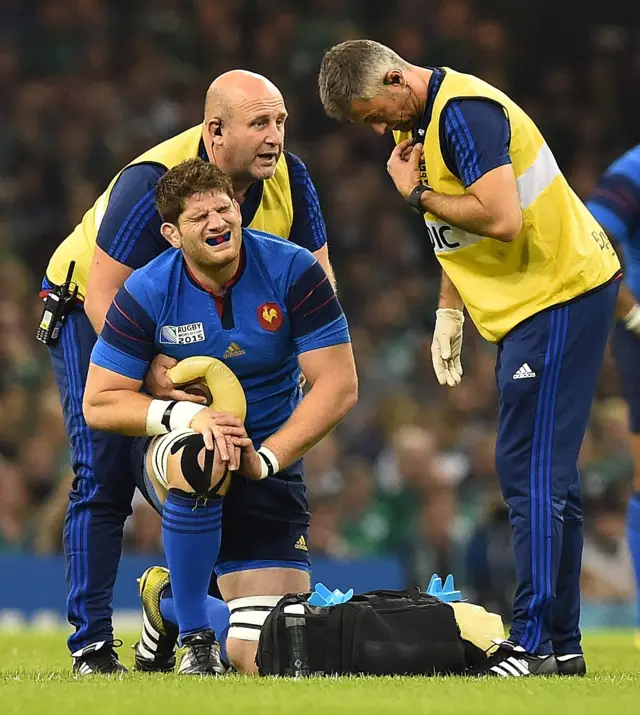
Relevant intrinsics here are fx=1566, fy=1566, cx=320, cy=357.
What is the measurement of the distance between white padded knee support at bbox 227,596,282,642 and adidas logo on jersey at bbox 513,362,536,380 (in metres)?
1.09

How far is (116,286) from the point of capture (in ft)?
Answer: 17.0

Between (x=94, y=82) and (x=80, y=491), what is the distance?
28.4 feet

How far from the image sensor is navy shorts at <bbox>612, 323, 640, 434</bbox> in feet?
22.7

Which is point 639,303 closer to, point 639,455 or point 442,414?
point 639,455

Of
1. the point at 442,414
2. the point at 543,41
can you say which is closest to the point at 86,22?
the point at 543,41

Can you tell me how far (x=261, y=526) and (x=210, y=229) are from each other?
1.09m

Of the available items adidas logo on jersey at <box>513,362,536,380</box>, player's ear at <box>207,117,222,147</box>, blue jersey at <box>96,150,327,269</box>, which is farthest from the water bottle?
player's ear at <box>207,117,222,147</box>

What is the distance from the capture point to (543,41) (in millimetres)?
14445

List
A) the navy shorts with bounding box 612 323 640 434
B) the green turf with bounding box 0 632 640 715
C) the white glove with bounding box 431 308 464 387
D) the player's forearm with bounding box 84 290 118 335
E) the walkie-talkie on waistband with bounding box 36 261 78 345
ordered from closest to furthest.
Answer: the green turf with bounding box 0 632 640 715 < the player's forearm with bounding box 84 290 118 335 < the walkie-talkie on waistband with bounding box 36 261 78 345 < the white glove with bounding box 431 308 464 387 < the navy shorts with bounding box 612 323 640 434

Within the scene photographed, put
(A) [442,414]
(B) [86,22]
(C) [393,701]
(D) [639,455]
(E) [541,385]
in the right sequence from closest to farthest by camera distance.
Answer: (C) [393,701]
(E) [541,385]
(D) [639,455]
(A) [442,414]
(B) [86,22]

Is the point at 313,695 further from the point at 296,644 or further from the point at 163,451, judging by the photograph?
the point at 163,451

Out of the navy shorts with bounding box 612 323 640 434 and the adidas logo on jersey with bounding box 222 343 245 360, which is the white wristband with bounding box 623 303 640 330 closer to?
the navy shorts with bounding box 612 323 640 434

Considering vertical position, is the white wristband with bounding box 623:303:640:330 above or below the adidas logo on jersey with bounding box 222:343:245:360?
above

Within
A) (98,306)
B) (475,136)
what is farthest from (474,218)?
(98,306)
